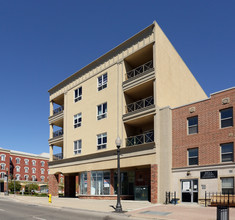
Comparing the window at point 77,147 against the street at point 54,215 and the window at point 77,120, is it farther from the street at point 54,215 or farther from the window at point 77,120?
the street at point 54,215

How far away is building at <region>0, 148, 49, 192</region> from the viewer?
82062 mm

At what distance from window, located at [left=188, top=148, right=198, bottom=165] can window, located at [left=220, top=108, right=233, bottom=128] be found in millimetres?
3171

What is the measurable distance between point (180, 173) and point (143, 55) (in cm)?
1238

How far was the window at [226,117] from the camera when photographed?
21.6 m

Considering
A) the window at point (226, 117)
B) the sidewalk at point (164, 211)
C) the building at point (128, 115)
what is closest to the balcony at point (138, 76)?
the building at point (128, 115)

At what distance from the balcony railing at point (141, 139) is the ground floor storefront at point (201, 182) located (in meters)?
3.72

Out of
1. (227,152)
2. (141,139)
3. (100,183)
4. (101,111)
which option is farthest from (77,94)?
(227,152)

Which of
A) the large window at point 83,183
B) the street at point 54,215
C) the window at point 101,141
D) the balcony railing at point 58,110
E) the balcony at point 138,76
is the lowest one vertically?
the large window at point 83,183

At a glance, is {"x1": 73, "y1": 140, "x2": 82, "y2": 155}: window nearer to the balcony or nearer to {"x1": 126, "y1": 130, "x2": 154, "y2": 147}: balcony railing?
A: {"x1": 126, "y1": 130, "x2": 154, "y2": 147}: balcony railing

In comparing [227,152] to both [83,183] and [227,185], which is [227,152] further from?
[83,183]

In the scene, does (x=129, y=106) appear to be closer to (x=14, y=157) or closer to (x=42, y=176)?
(x=14, y=157)

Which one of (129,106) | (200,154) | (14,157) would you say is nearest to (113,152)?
(129,106)

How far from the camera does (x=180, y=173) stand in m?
23.6

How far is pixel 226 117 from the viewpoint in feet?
71.9
